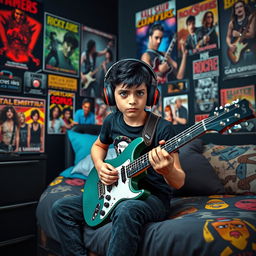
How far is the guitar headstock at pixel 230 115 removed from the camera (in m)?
0.83

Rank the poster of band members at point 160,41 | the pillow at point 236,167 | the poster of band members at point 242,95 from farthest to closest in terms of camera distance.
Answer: the poster of band members at point 160,41
the poster of band members at point 242,95
the pillow at point 236,167

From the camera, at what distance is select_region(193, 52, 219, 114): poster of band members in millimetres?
2053

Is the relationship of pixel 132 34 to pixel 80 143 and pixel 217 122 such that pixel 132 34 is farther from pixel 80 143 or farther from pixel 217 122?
pixel 217 122

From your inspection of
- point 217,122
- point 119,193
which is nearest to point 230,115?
point 217,122

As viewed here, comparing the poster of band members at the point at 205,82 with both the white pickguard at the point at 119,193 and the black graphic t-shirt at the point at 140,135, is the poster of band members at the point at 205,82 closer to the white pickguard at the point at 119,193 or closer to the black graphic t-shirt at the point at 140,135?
the black graphic t-shirt at the point at 140,135

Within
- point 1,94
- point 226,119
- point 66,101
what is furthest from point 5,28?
point 226,119

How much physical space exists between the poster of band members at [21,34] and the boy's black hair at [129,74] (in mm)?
1230

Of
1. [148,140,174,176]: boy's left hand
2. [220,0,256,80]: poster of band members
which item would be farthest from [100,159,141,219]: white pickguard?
[220,0,256,80]: poster of band members

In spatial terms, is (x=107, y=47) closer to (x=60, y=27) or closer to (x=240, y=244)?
(x=60, y=27)

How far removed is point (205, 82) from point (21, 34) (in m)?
1.53

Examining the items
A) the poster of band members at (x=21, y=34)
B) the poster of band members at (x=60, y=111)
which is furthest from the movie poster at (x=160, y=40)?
the poster of band members at (x=21, y=34)

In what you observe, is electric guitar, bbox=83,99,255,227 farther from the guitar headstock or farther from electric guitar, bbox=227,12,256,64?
electric guitar, bbox=227,12,256,64

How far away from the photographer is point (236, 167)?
5.20 feet

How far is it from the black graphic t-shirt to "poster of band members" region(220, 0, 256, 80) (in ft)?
3.33
